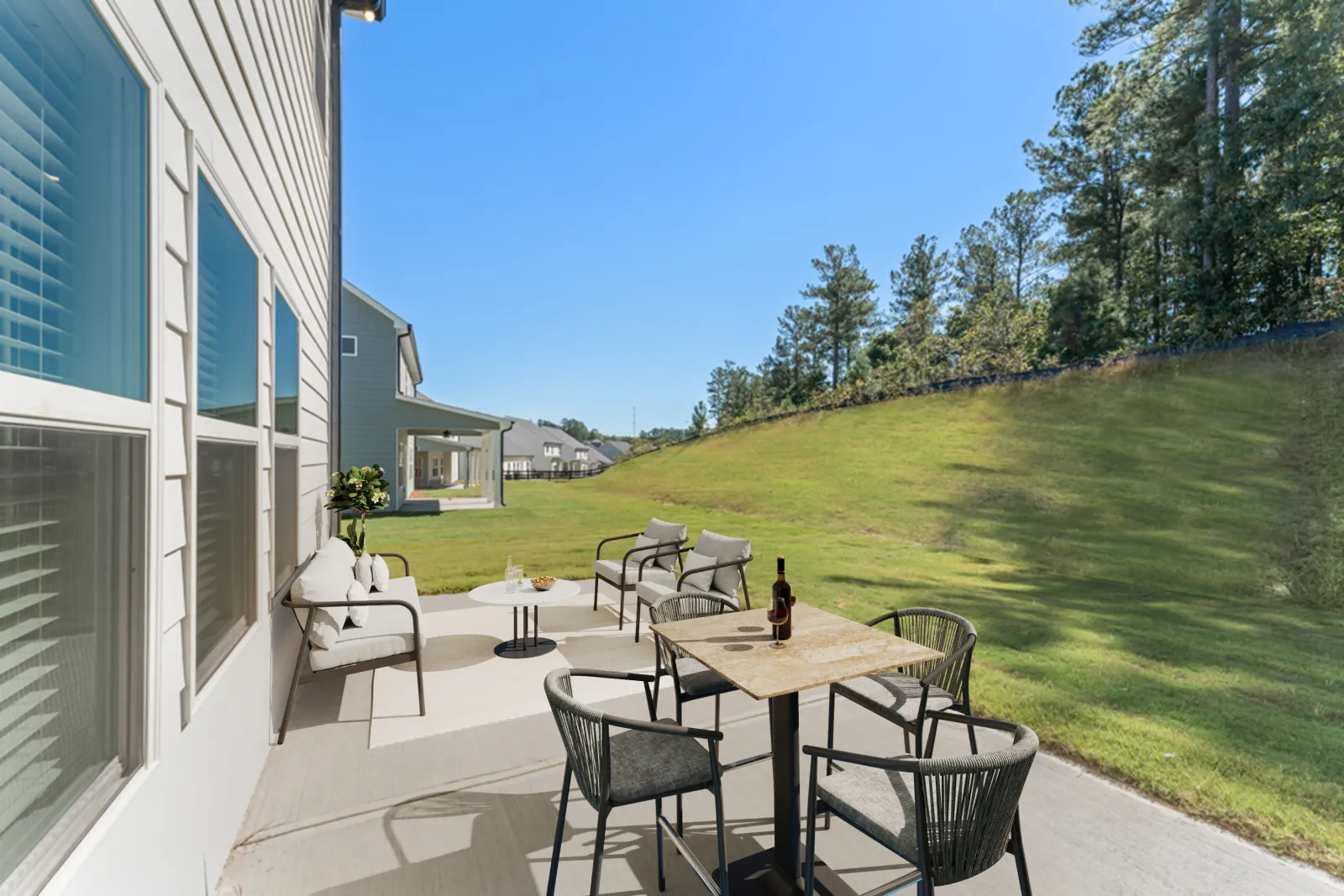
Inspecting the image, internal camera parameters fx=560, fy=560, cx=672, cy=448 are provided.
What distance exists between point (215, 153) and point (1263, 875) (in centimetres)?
485

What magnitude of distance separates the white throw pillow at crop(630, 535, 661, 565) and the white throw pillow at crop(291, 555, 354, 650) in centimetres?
276

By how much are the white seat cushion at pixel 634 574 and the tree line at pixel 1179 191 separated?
63.1 feet

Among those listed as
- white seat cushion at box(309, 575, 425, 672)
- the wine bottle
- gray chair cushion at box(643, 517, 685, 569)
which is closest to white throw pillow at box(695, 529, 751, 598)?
gray chair cushion at box(643, 517, 685, 569)

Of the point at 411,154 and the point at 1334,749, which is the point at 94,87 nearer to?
the point at 1334,749

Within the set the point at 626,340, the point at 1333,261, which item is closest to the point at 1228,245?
the point at 1333,261

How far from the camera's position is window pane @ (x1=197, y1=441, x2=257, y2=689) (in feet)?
6.58

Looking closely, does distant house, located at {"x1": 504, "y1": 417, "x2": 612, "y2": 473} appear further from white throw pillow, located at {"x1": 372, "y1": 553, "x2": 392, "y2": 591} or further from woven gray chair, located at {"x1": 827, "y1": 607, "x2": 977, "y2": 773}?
woven gray chair, located at {"x1": 827, "y1": 607, "x2": 977, "y2": 773}

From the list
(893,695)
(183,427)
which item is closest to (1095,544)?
(893,695)

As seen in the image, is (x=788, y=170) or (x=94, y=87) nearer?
(x=94, y=87)

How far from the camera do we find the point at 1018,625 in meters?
5.55

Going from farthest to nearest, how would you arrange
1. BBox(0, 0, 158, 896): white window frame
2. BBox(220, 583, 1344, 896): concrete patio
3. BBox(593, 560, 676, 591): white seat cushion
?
BBox(593, 560, 676, 591): white seat cushion < BBox(220, 583, 1344, 896): concrete patio < BBox(0, 0, 158, 896): white window frame

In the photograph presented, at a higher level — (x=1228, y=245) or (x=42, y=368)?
(x=1228, y=245)

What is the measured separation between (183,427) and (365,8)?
6940mm

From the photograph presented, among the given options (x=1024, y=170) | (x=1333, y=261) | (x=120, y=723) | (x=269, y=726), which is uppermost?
(x=1024, y=170)
